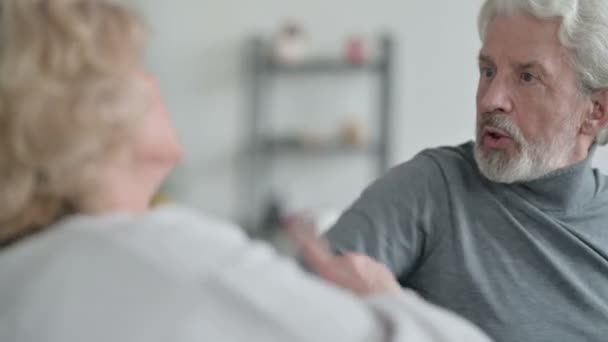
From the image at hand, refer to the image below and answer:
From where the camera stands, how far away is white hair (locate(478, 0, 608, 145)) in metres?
1.49

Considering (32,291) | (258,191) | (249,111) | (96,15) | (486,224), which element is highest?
(96,15)

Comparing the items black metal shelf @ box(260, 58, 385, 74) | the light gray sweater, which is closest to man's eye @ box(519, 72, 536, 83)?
the light gray sweater

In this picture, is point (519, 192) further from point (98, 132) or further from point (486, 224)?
point (98, 132)

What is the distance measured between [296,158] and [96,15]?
3.82m

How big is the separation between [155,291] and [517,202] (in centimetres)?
85

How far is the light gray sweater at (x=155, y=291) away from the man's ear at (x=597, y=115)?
2.86ft

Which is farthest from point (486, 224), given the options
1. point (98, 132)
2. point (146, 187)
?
point (98, 132)

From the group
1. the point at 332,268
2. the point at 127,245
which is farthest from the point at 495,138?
the point at 127,245

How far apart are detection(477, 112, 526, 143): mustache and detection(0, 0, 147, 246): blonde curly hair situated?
0.79 meters

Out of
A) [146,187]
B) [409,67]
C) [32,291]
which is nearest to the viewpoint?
[32,291]

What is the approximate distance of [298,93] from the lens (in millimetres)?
4617

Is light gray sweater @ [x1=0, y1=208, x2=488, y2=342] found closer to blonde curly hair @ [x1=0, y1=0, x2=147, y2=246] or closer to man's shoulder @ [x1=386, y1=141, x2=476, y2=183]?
blonde curly hair @ [x1=0, y1=0, x2=147, y2=246]

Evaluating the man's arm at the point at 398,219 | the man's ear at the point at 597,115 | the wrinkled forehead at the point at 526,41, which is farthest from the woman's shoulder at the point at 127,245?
the man's ear at the point at 597,115

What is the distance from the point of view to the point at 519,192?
1524 millimetres
